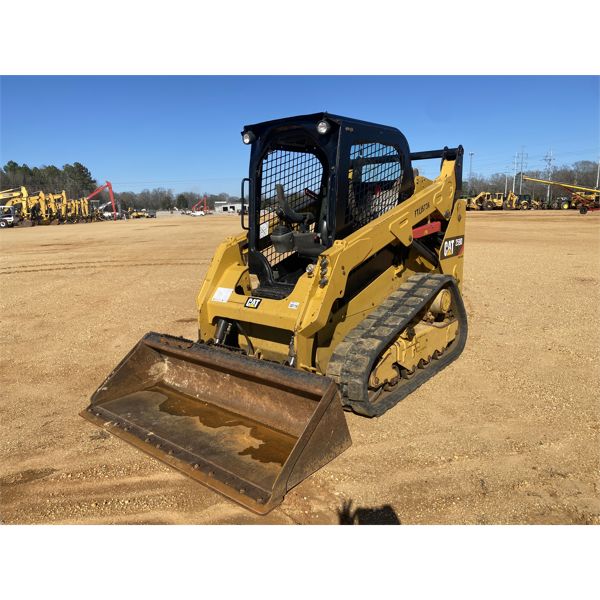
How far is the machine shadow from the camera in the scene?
114 inches

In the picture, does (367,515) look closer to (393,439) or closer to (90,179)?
(393,439)

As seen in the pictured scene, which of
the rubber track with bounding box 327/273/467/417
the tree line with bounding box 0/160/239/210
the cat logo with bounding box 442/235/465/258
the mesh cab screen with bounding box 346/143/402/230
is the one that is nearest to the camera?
the rubber track with bounding box 327/273/467/417

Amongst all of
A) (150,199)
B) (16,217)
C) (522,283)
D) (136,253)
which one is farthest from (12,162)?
(522,283)

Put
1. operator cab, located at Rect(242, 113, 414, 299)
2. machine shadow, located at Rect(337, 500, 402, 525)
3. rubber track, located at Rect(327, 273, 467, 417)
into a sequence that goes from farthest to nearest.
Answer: operator cab, located at Rect(242, 113, 414, 299) < rubber track, located at Rect(327, 273, 467, 417) < machine shadow, located at Rect(337, 500, 402, 525)

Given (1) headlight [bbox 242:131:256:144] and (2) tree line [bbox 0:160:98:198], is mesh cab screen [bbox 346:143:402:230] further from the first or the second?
(2) tree line [bbox 0:160:98:198]

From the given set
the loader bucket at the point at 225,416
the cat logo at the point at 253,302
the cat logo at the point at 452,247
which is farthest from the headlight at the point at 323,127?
the cat logo at the point at 452,247

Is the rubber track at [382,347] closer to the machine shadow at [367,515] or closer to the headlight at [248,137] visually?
the machine shadow at [367,515]

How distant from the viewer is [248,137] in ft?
16.0

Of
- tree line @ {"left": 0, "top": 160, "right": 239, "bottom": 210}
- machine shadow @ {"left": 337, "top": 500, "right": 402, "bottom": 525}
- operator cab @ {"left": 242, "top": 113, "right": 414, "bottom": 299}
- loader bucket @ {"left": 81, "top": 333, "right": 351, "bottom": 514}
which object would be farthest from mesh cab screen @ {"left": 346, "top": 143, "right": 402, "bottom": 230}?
tree line @ {"left": 0, "top": 160, "right": 239, "bottom": 210}

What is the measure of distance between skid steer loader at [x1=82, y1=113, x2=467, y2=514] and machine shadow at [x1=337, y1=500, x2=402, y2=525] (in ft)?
1.24

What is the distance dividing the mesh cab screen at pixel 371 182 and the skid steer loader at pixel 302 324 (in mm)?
20

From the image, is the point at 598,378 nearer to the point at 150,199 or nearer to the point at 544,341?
the point at 544,341

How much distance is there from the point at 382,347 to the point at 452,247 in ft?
8.25

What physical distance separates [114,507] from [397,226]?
3412 mm
